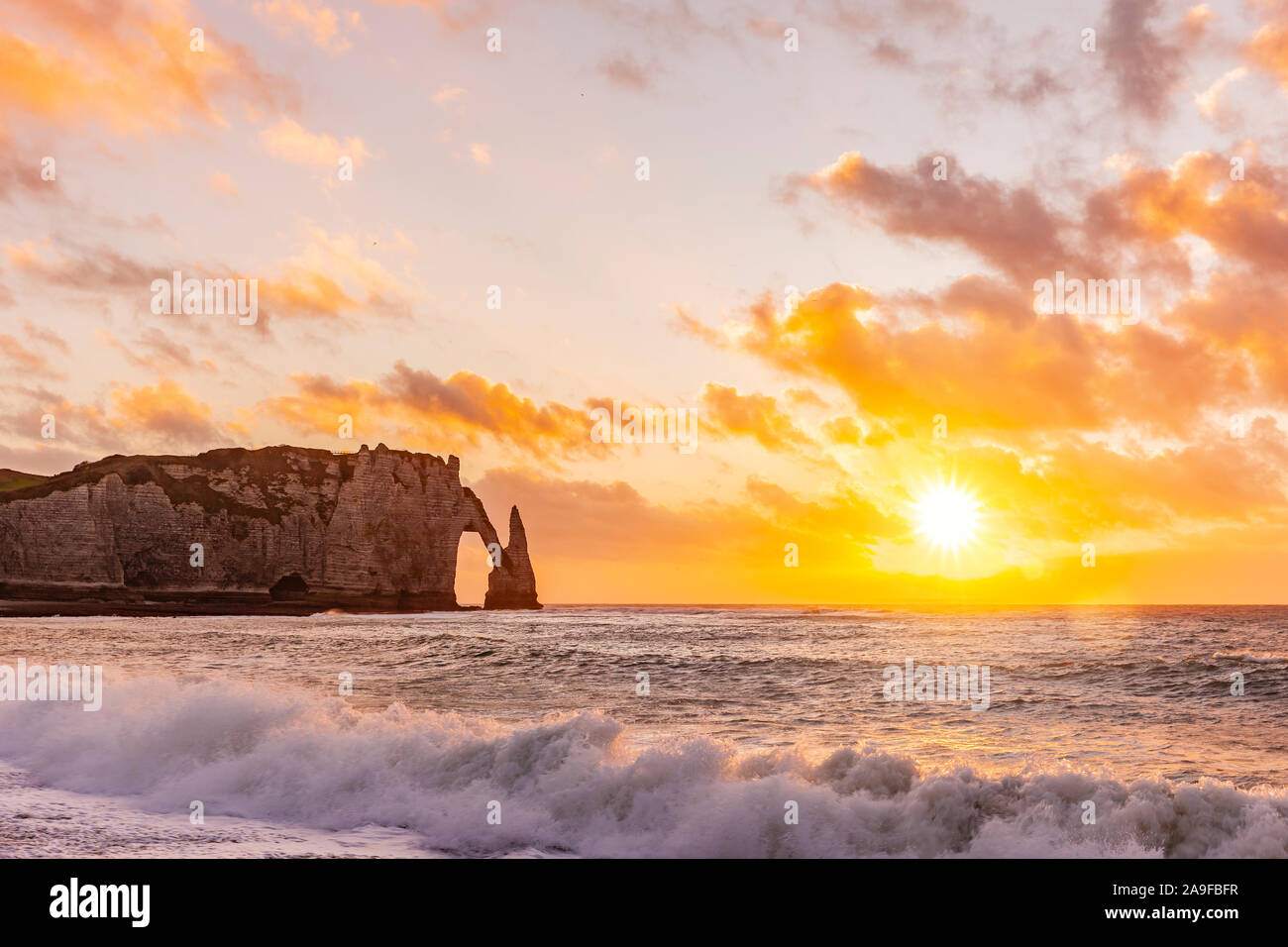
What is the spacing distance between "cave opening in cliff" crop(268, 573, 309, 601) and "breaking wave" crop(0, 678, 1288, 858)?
10769 centimetres

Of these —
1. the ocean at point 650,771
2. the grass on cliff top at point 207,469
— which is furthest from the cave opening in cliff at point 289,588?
the ocean at point 650,771

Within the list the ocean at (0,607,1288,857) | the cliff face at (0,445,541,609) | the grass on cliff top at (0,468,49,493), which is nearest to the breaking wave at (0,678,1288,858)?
the ocean at (0,607,1288,857)

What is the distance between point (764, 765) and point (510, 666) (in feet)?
69.6

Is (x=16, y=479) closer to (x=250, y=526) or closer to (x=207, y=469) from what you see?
(x=207, y=469)

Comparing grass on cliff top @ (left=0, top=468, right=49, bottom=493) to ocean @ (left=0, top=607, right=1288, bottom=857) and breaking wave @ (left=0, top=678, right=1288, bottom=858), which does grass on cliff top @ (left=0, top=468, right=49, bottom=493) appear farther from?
breaking wave @ (left=0, top=678, right=1288, bottom=858)

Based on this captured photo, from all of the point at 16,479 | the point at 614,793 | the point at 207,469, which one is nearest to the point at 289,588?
the point at 207,469

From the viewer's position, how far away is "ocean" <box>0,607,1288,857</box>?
10.9 meters

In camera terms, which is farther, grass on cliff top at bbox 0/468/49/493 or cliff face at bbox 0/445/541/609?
grass on cliff top at bbox 0/468/49/493

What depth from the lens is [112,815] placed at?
1212 centimetres

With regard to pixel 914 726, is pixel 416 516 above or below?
above

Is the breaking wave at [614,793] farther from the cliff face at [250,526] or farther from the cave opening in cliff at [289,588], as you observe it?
the cave opening in cliff at [289,588]

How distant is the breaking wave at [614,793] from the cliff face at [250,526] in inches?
4119
